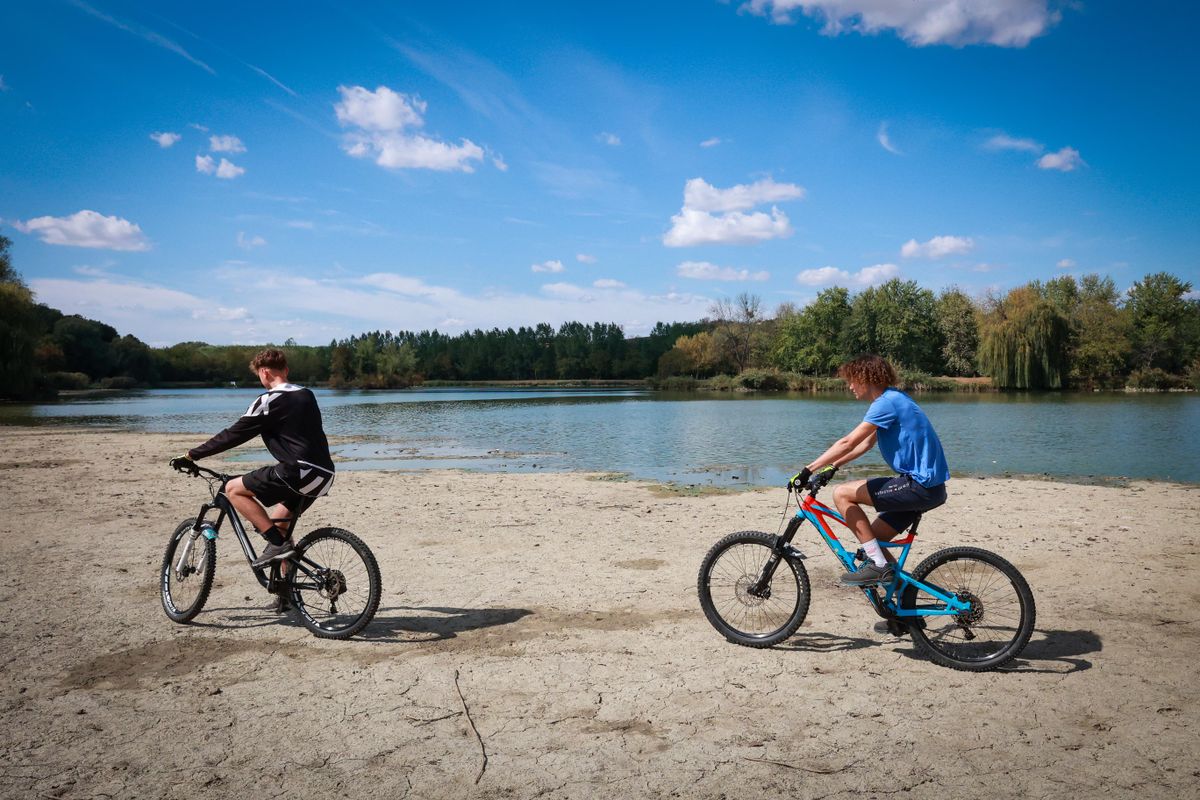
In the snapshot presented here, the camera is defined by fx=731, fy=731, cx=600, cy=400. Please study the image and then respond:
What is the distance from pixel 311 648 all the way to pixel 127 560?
4268 millimetres

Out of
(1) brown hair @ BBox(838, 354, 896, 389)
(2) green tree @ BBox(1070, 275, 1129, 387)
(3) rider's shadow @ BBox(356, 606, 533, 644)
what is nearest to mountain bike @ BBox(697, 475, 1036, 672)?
(1) brown hair @ BBox(838, 354, 896, 389)

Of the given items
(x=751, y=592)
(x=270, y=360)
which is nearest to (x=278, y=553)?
(x=270, y=360)

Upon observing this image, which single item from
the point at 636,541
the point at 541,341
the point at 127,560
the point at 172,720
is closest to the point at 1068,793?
the point at 172,720

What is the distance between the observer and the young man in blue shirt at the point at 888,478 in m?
4.76

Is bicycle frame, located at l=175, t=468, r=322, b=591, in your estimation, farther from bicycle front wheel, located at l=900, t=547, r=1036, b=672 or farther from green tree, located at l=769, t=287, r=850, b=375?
green tree, located at l=769, t=287, r=850, b=375

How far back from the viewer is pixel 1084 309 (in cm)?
8381

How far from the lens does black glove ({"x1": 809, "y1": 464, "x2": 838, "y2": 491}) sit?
4949 millimetres

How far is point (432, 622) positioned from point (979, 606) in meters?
4.11

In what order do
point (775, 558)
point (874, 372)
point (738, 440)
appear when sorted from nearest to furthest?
point (874, 372) < point (775, 558) < point (738, 440)

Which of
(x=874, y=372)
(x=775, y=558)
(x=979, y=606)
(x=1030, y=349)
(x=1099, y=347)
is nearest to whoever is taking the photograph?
(x=979, y=606)

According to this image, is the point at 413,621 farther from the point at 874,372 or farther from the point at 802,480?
the point at 874,372

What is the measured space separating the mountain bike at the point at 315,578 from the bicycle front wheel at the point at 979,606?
3913 millimetres

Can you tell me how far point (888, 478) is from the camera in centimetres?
484

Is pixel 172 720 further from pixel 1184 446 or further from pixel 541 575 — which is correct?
pixel 1184 446
